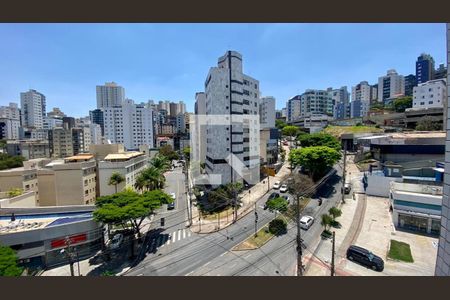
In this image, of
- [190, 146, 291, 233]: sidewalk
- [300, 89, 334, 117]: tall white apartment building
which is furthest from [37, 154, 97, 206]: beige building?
[300, 89, 334, 117]: tall white apartment building

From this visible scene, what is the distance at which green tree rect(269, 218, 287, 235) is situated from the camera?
77.8ft

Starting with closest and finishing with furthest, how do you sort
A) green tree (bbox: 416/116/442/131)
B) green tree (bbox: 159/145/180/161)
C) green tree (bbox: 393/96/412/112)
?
green tree (bbox: 416/116/442/131)
green tree (bbox: 393/96/412/112)
green tree (bbox: 159/145/180/161)

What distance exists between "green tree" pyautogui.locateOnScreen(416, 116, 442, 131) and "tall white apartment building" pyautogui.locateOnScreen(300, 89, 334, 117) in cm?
4861

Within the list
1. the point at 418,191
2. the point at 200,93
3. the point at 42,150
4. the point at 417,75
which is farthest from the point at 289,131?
the point at 42,150

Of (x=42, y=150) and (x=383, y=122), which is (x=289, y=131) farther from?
(x=42, y=150)

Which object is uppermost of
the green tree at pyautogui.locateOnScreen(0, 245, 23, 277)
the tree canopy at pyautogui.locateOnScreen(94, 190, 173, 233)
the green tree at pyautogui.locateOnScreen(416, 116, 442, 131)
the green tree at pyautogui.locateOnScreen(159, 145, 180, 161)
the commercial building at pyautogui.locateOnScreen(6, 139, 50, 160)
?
the green tree at pyautogui.locateOnScreen(416, 116, 442, 131)

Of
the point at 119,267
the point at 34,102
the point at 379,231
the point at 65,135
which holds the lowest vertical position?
the point at 119,267

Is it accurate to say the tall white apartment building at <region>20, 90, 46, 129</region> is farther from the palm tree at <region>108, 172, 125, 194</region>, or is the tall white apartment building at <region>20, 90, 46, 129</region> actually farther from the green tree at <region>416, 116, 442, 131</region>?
the green tree at <region>416, 116, 442, 131</region>

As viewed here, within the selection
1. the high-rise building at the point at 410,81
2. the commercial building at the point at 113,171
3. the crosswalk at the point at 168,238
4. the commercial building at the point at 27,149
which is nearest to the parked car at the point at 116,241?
the crosswalk at the point at 168,238

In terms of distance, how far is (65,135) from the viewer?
76750 mm

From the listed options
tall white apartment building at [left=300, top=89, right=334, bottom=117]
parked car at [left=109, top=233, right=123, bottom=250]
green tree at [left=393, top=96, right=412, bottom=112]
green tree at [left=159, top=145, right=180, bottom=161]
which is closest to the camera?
parked car at [left=109, top=233, right=123, bottom=250]

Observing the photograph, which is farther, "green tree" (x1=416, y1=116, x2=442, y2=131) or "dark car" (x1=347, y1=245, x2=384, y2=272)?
"green tree" (x1=416, y1=116, x2=442, y2=131)

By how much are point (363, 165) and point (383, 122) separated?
35522 mm

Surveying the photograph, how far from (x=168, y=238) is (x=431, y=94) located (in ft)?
253
